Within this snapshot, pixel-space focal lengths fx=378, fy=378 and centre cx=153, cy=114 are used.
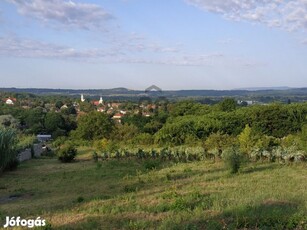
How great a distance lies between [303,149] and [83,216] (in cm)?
1753

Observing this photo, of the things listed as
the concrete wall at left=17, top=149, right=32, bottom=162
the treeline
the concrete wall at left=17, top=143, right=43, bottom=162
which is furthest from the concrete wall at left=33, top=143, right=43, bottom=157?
the treeline

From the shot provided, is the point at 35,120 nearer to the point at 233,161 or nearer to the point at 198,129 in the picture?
the point at 198,129

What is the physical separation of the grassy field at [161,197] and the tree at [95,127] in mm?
18973

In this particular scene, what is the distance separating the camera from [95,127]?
4488 centimetres

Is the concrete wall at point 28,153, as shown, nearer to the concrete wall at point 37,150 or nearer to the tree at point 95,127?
the concrete wall at point 37,150

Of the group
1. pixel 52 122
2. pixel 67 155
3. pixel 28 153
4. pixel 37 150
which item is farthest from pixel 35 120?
pixel 67 155

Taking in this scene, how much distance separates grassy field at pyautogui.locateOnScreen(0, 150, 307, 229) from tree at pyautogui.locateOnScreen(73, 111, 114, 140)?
747 inches

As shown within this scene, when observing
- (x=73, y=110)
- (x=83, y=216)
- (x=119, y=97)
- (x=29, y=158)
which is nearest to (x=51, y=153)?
(x=29, y=158)

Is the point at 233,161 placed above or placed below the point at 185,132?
above

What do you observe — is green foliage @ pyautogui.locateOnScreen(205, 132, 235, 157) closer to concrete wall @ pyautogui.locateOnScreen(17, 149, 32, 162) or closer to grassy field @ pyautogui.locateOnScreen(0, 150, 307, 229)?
grassy field @ pyautogui.locateOnScreen(0, 150, 307, 229)

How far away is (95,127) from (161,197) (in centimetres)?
3395

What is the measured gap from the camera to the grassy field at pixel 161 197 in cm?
782

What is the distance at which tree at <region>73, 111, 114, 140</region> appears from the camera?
44.3m

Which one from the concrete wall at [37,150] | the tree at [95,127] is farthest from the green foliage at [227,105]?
the concrete wall at [37,150]
